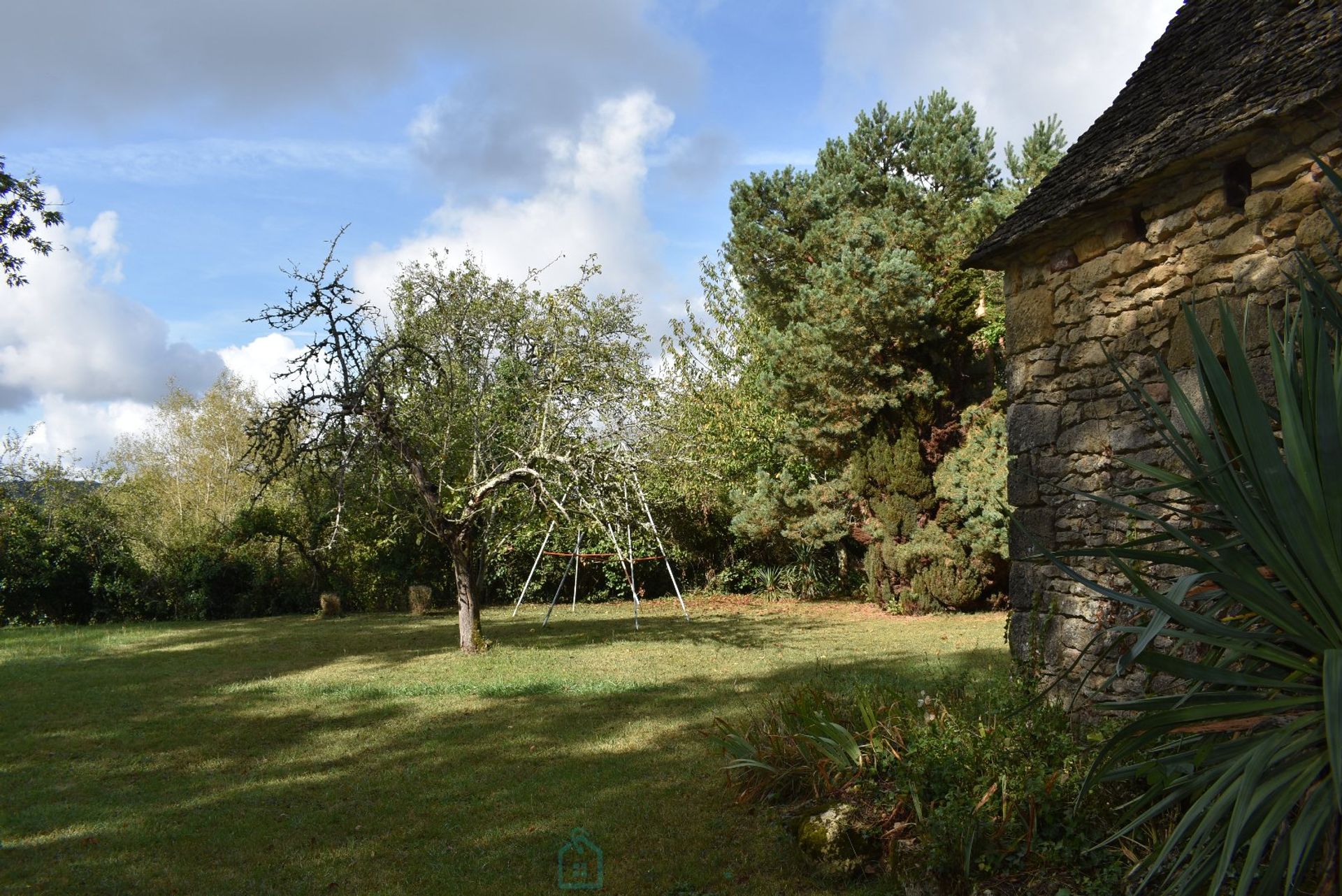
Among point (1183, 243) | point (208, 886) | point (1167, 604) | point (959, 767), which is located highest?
point (1183, 243)

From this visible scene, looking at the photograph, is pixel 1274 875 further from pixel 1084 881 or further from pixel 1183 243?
pixel 1183 243

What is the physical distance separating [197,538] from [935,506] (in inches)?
582

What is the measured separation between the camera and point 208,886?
4344mm

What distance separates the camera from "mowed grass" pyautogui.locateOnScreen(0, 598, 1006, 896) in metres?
4.54

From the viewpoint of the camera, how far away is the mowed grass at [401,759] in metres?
4.54

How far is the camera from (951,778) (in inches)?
168

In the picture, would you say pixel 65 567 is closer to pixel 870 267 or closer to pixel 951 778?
pixel 870 267

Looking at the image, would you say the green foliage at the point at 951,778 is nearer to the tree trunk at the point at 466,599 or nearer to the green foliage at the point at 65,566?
the tree trunk at the point at 466,599


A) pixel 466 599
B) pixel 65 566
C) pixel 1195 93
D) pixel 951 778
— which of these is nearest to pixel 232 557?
pixel 65 566

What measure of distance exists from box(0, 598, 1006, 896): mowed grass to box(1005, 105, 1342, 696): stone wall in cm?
238

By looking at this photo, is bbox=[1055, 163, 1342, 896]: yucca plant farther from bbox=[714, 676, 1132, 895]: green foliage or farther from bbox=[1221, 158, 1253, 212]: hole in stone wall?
bbox=[1221, 158, 1253, 212]: hole in stone wall

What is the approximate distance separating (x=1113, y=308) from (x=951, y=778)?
10.0ft

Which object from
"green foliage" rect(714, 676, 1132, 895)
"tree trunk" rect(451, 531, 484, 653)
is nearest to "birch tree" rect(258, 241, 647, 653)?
"tree trunk" rect(451, 531, 484, 653)

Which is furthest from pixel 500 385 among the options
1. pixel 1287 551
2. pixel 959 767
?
pixel 1287 551
